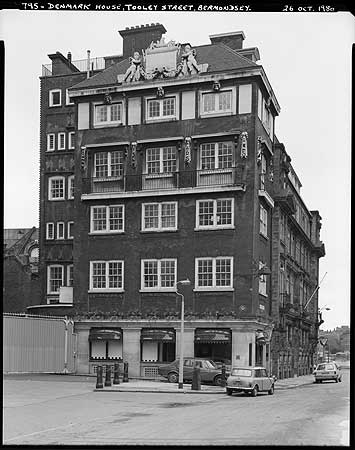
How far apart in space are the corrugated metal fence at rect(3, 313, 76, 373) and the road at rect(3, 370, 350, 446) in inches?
103

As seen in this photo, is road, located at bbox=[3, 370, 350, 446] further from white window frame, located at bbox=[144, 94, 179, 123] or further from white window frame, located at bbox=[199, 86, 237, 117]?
white window frame, located at bbox=[144, 94, 179, 123]

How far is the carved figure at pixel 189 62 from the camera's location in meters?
34.3

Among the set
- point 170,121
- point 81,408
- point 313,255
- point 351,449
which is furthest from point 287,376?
point 351,449

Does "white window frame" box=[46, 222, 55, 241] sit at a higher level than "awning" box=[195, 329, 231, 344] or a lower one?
higher

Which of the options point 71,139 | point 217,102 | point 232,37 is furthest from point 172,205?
point 232,37

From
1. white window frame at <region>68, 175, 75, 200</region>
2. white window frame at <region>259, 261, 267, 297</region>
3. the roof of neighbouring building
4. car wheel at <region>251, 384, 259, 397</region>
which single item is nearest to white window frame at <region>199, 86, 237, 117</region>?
the roof of neighbouring building

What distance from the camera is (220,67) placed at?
35.0 meters

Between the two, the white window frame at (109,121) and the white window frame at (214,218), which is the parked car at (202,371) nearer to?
the white window frame at (214,218)

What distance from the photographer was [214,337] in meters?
34.0

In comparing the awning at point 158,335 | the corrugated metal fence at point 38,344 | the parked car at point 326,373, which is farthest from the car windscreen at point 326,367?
the corrugated metal fence at point 38,344

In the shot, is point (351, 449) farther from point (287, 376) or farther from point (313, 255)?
point (313, 255)

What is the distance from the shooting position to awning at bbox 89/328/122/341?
3628 cm

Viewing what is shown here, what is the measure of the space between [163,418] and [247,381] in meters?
9.34

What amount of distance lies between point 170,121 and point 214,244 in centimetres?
667
